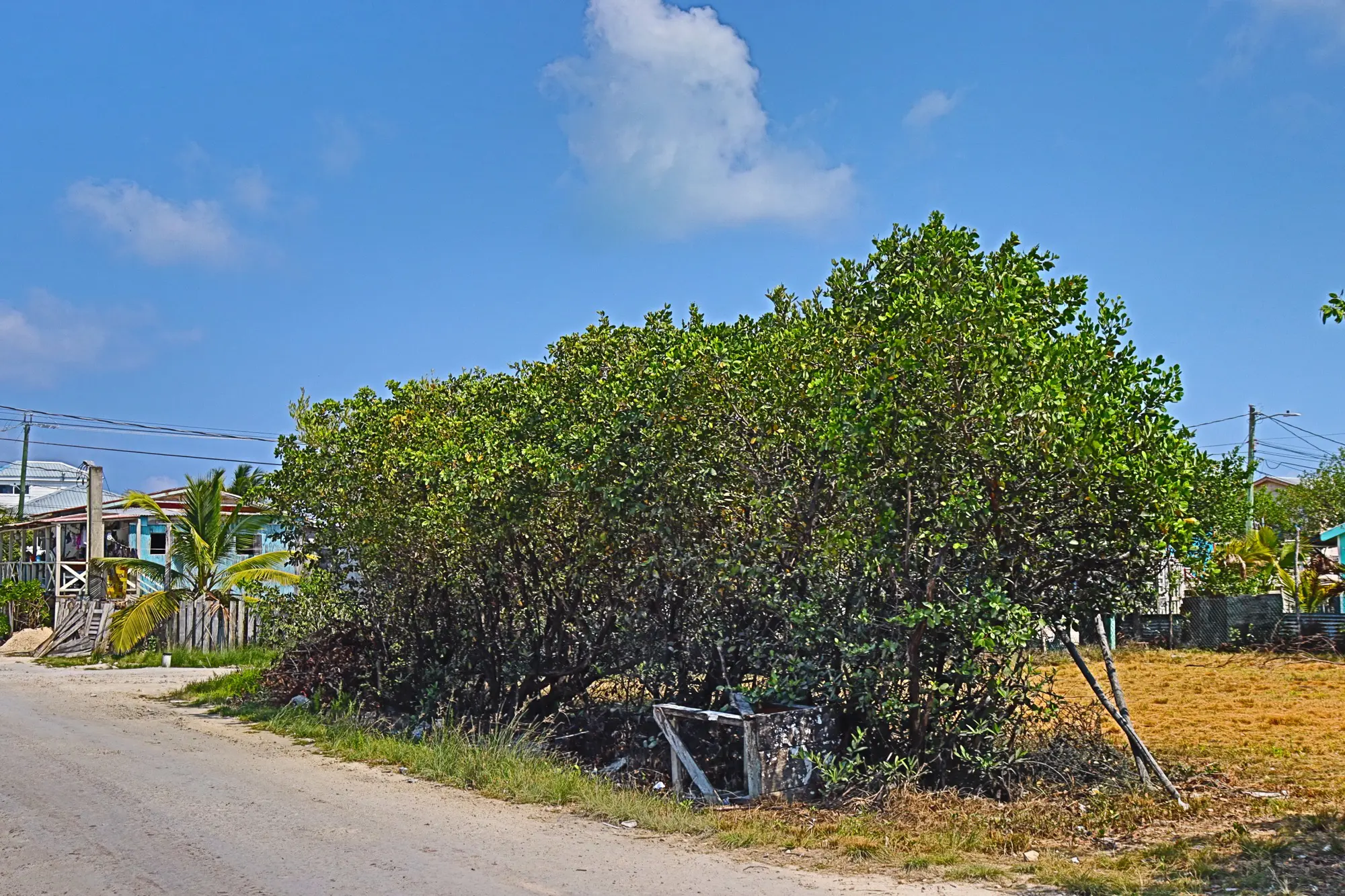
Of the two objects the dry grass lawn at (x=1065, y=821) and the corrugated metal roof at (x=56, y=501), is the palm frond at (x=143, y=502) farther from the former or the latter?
the corrugated metal roof at (x=56, y=501)

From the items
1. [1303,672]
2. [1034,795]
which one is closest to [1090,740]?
[1034,795]

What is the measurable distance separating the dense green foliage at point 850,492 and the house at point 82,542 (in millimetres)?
19517

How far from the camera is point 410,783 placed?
10320 millimetres

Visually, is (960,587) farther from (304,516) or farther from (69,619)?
(69,619)

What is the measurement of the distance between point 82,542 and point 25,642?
9.15 meters

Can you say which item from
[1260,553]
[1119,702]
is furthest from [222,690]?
[1260,553]

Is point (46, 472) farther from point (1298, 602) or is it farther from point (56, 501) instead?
point (1298, 602)

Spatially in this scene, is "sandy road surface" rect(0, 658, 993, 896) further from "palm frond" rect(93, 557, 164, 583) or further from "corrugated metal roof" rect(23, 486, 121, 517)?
"corrugated metal roof" rect(23, 486, 121, 517)

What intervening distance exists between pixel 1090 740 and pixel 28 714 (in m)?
13.9

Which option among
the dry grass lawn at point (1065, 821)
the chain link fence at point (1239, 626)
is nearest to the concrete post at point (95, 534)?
the dry grass lawn at point (1065, 821)

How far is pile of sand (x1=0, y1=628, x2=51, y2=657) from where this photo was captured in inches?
1158

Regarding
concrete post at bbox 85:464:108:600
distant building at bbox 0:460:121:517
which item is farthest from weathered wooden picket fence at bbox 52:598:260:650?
distant building at bbox 0:460:121:517

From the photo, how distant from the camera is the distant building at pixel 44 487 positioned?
57688mm

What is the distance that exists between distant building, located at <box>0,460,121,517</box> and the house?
13529 millimetres
